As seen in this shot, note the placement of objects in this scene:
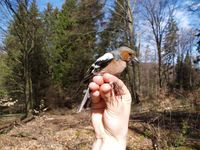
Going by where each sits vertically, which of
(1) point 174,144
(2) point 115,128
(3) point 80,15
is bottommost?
(1) point 174,144

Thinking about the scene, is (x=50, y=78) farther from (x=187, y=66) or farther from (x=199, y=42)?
(x=187, y=66)

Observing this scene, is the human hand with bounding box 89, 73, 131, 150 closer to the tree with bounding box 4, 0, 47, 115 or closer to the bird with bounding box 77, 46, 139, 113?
the bird with bounding box 77, 46, 139, 113

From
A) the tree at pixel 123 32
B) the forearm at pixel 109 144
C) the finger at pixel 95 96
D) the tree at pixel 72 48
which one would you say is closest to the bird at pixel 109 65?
the finger at pixel 95 96

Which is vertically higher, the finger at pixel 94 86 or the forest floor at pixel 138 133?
the finger at pixel 94 86

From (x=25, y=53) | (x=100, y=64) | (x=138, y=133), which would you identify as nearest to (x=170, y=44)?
(x=25, y=53)

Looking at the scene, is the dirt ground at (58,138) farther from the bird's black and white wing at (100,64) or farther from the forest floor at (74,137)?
the bird's black and white wing at (100,64)

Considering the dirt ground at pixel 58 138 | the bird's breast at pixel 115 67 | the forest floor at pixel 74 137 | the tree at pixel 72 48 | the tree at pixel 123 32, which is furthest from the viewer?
the tree at pixel 72 48

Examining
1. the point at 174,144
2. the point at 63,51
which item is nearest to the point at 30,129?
the point at 174,144

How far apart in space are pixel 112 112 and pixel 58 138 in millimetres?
7561

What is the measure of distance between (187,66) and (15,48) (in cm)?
2069

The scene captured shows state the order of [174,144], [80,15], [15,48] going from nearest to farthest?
[174,144], [80,15], [15,48]

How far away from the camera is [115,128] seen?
2.53m

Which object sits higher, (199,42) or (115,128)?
(199,42)

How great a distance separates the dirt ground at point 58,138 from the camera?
9031mm
